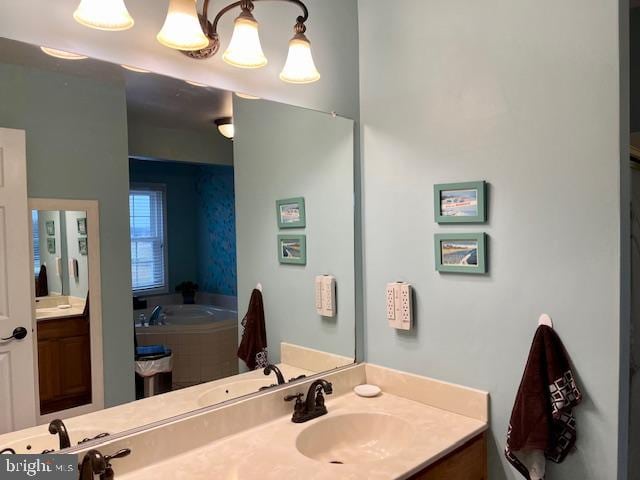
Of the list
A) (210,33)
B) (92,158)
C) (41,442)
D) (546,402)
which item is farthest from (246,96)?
(546,402)

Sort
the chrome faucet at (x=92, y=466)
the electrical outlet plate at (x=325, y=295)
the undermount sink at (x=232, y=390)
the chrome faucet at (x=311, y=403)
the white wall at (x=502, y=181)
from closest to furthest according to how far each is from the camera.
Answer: the chrome faucet at (x=92, y=466) → the white wall at (x=502, y=181) → the undermount sink at (x=232, y=390) → the chrome faucet at (x=311, y=403) → the electrical outlet plate at (x=325, y=295)

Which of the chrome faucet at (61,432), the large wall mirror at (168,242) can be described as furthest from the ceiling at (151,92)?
the chrome faucet at (61,432)

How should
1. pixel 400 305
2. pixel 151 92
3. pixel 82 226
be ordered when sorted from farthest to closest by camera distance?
pixel 400 305 < pixel 151 92 < pixel 82 226

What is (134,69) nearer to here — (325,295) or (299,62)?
(299,62)

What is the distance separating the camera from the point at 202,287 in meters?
1.61

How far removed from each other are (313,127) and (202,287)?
0.82 metres

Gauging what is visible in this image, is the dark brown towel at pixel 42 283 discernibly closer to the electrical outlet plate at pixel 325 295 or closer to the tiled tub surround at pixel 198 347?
the tiled tub surround at pixel 198 347

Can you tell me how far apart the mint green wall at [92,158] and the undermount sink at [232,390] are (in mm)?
252

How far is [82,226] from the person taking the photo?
1.32m

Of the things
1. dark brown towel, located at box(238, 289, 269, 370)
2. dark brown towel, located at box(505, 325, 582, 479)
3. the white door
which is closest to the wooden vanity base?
dark brown towel, located at box(505, 325, 582, 479)

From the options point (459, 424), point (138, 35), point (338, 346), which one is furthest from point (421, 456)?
point (138, 35)

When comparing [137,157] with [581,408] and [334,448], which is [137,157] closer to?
[334,448]

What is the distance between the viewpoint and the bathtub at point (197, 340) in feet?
4.95

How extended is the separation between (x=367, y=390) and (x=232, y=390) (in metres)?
0.59
